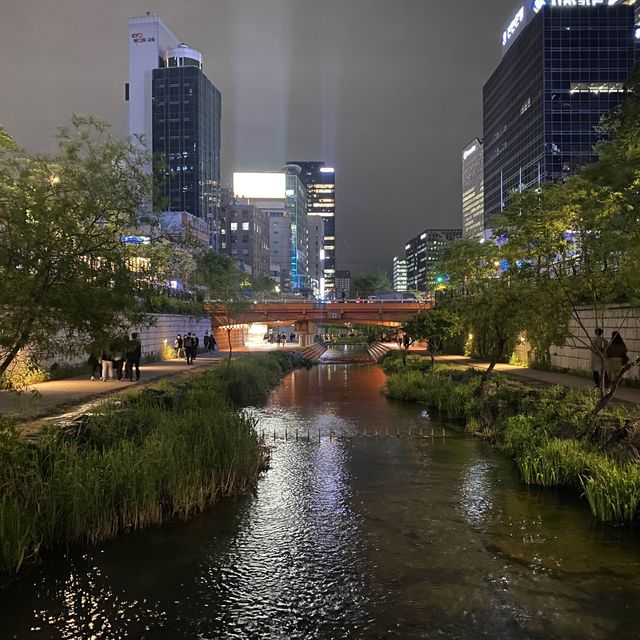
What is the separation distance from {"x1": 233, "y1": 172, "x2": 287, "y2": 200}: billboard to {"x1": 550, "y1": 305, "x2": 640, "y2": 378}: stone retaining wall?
525ft

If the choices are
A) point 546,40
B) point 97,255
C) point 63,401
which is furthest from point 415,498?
point 546,40

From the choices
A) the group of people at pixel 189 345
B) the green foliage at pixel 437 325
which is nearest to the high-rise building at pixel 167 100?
the group of people at pixel 189 345

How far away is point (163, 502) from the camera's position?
10367 millimetres

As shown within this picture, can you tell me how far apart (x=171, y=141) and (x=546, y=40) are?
118 metres

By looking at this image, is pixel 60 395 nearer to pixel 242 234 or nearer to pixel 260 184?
pixel 242 234

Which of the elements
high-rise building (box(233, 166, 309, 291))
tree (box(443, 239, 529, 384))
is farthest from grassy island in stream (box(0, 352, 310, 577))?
high-rise building (box(233, 166, 309, 291))

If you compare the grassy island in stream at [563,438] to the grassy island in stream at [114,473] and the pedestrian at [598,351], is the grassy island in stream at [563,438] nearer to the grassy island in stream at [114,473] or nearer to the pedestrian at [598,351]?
the pedestrian at [598,351]

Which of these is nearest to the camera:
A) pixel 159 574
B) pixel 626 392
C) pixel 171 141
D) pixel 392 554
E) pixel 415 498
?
pixel 159 574

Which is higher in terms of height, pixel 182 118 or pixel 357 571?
pixel 182 118

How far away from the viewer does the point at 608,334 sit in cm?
2344

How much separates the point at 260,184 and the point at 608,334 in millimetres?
166286

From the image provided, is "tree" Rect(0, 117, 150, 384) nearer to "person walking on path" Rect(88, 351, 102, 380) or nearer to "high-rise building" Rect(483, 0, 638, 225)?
"person walking on path" Rect(88, 351, 102, 380)

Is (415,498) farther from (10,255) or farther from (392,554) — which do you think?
(10,255)

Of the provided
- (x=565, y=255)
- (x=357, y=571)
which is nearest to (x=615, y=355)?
(x=565, y=255)
